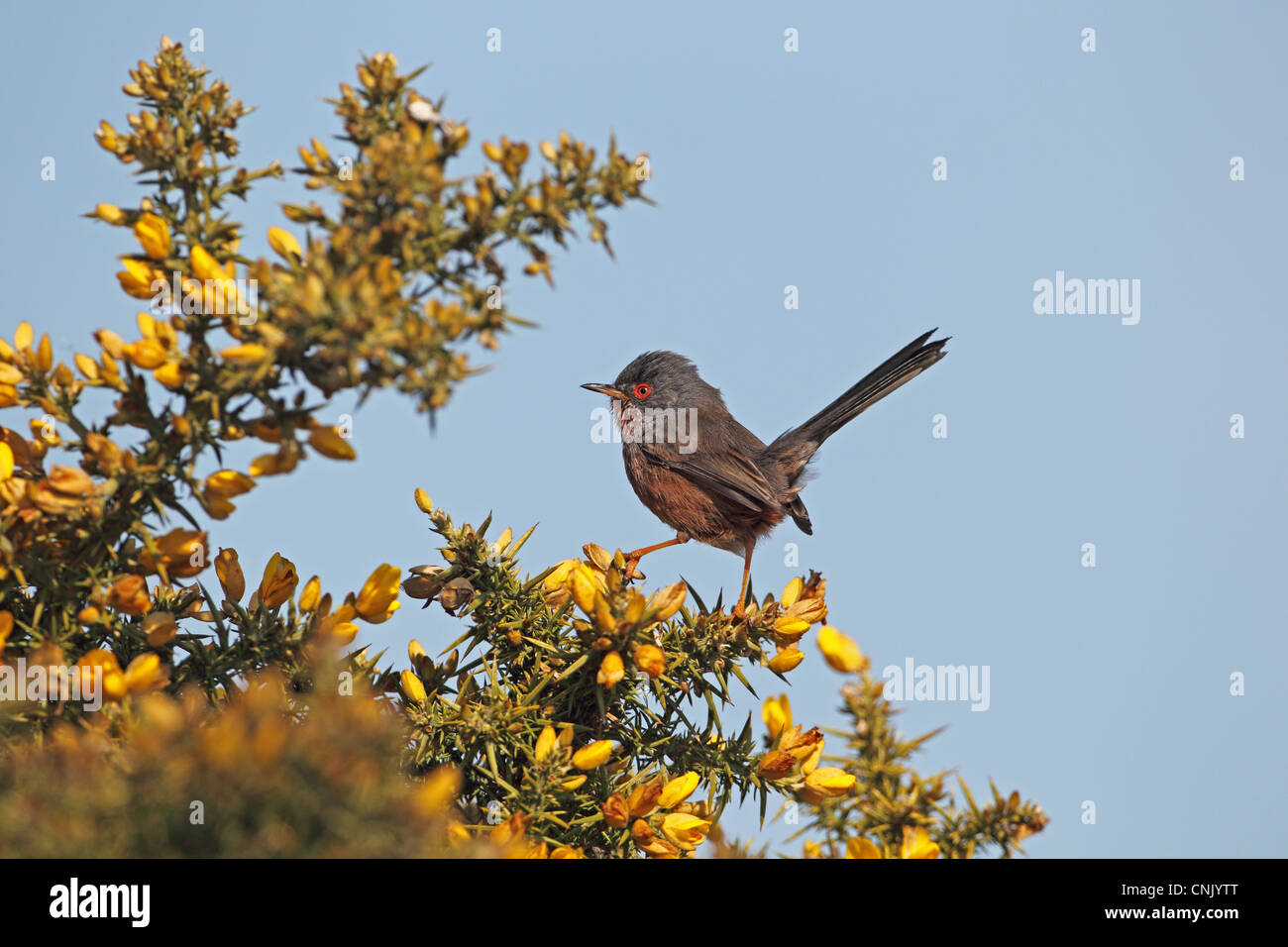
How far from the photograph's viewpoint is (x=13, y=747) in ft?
7.82

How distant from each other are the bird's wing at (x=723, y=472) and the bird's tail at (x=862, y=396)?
0.72 m

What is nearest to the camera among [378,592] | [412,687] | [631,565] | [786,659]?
[378,592]

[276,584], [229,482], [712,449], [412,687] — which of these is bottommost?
[412,687]

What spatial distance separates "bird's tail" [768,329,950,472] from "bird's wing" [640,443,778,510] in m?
0.72

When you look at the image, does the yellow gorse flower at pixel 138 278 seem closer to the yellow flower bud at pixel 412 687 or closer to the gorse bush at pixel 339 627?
the gorse bush at pixel 339 627

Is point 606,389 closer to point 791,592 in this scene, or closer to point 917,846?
point 791,592

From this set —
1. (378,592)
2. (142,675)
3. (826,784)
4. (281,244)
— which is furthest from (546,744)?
(281,244)

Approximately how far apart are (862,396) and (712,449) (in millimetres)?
1190

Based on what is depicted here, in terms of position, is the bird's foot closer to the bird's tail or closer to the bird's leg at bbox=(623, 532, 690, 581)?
the bird's leg at bbox=(623, 532, 690, 581)

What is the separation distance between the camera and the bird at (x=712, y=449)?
6.54 meters

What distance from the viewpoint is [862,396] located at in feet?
23.3

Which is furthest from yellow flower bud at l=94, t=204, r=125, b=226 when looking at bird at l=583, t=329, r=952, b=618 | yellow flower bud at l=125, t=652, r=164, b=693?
bird at l=583, t=329, r=952, b=618

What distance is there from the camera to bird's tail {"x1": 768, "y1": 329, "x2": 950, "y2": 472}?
22.4 ft
